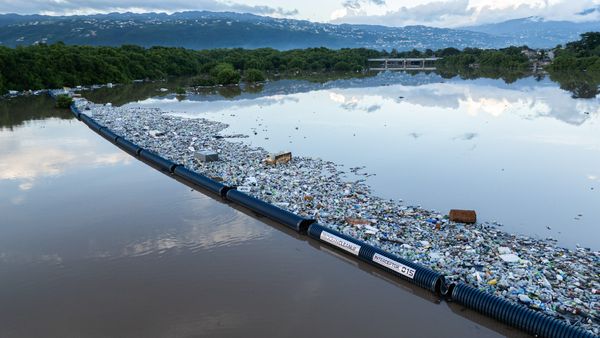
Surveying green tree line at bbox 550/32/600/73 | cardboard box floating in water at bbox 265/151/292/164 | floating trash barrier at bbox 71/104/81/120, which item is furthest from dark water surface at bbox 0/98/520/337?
green tree line at bbox 550/32/600/73

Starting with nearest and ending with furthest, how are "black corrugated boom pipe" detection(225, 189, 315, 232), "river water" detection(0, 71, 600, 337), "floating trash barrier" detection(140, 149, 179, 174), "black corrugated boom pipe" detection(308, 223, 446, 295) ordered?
"river water" detection(0, 71, 600, 337) < "black corrugated boom pipe" detection(308, 223, 446, 295) < "black corrugated boom pipe" detection(225, 189, 315, 232) < "floating trash barrier" detection(140, 149, 179, 174)

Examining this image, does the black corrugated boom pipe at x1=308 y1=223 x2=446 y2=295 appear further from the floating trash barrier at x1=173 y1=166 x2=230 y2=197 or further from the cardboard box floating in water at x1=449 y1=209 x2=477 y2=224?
the floating trash barrier at x1=173 y1=166 x2=230 y2=197

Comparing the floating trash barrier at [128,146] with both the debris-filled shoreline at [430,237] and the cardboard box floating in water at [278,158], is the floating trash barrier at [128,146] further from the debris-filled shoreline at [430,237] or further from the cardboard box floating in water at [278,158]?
the cardboard box floating in water at [278,158]

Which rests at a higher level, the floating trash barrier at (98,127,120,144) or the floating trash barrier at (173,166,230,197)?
the floating trash barrier at (173,166,230,197)

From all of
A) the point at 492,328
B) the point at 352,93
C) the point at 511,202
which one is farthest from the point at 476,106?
the point at 492,328

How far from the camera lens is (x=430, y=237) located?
29.3 ft

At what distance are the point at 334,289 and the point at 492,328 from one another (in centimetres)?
262

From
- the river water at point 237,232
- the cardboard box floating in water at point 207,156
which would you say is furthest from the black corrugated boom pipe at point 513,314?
the cardboard box floating in water at point 207,156

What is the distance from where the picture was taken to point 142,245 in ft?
30.2

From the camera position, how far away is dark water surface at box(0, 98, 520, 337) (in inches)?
255

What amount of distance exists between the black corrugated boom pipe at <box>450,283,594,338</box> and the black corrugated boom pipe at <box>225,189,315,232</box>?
373 centimetres

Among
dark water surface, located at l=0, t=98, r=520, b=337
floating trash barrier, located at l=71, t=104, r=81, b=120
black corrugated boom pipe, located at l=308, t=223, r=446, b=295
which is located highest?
black corrugated boom pipe, located at l=308, t=223, r=446, b=295

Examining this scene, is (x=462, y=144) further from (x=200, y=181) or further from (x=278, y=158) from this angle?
(x=200, y=181)

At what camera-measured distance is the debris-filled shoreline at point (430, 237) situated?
694 centimetres
